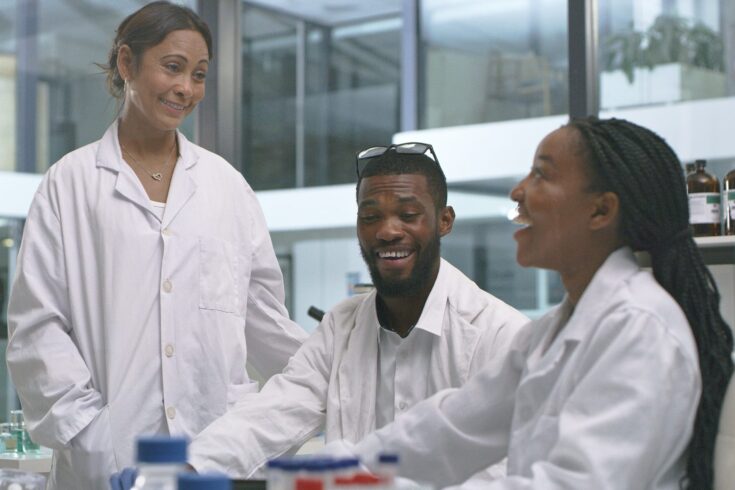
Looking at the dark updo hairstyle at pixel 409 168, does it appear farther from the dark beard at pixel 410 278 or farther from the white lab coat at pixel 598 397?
the white lab coat at pixel 598 397

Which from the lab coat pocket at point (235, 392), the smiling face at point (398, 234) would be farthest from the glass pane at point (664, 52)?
the smiling face at point (398, 234)

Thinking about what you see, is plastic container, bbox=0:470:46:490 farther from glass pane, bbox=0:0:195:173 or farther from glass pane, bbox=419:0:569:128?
glass pane, bbox=419:0:569:128

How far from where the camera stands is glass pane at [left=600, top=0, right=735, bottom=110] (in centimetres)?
407

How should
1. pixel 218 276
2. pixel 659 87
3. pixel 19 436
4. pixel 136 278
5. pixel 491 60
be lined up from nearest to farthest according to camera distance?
pixel 136 278 → pixel 218 276 → pixel 19 436 → pixel 659 87 → pixel 491 60

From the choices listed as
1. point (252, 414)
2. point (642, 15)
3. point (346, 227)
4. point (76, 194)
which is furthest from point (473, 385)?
point (346, 227)

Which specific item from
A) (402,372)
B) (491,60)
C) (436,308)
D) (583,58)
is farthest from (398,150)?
(491,60)

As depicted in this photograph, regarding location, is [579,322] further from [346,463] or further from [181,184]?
[181,184]

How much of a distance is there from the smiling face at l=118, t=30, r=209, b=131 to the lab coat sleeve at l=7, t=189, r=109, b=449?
0.31 metres

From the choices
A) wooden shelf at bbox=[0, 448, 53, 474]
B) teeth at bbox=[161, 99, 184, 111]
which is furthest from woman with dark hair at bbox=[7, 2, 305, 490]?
wooden shelf at bbox=[0, 448, 53, 474]

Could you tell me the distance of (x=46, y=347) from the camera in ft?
7.47

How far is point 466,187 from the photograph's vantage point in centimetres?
465

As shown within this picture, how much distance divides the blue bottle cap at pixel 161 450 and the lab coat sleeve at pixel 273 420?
31.1 inches

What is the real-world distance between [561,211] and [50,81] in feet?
10.7

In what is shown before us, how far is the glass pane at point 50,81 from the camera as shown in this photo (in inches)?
163
